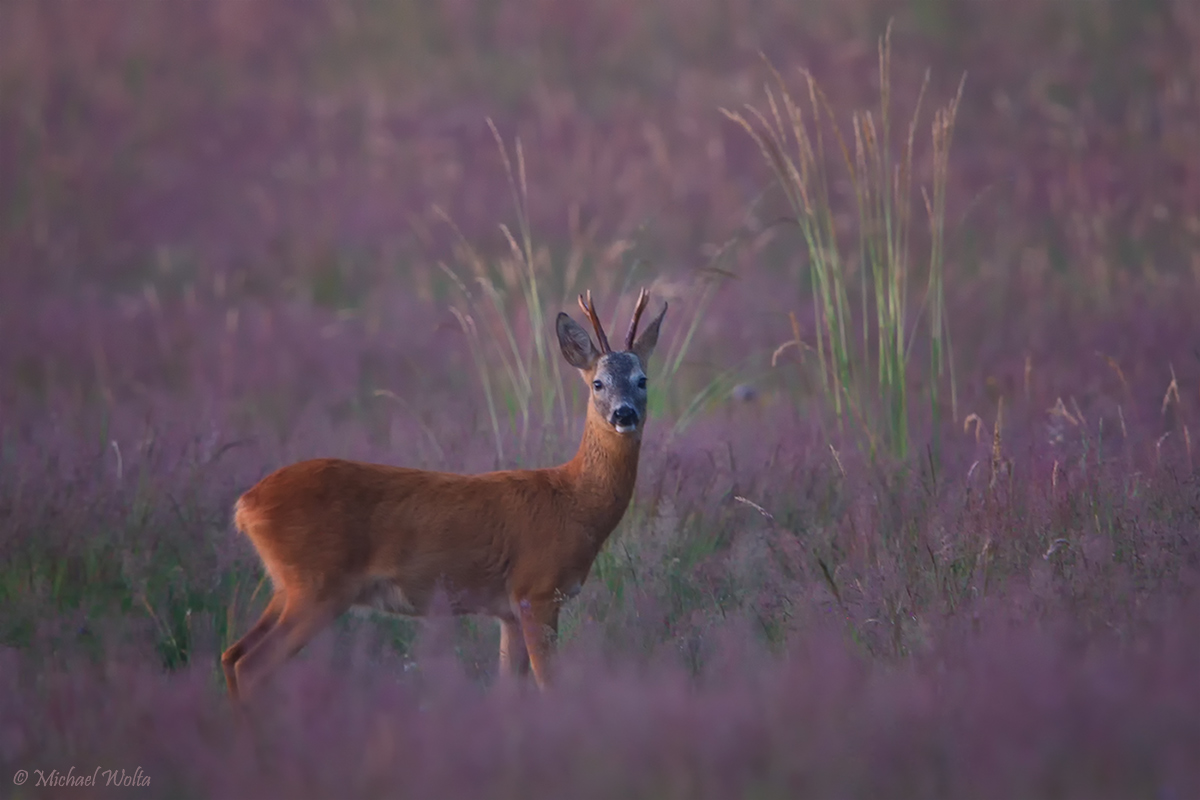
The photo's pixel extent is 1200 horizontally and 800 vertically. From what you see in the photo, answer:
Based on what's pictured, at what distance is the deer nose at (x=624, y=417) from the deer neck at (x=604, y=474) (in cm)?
26

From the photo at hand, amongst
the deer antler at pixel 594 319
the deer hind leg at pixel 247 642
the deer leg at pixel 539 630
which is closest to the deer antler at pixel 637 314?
the deer antler at pixel 594 319

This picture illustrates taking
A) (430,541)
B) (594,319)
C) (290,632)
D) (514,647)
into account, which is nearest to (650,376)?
(594,319)

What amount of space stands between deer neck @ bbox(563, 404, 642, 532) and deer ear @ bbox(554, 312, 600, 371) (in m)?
0.28

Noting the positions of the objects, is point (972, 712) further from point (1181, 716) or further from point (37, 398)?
point (37, 398)

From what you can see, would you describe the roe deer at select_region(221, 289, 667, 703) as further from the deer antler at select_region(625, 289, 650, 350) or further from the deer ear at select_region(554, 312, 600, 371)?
the deer ear at select_region(554, 312, 600, 371)

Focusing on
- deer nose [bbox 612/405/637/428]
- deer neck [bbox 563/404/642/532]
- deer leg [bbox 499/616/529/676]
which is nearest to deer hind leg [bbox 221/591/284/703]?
deer leg [bbox 499/616/529/676]

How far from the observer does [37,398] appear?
11.3 meters

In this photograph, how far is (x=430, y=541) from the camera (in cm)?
584

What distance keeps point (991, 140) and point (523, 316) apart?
7788mm

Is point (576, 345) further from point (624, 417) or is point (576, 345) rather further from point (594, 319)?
point (624, 417)

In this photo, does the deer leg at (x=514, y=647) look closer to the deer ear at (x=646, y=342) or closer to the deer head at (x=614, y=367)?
the deer head at (x=614, y=367)

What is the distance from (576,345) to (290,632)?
1784 millimetres

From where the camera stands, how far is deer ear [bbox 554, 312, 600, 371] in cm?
645

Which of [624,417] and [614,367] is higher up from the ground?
[614,367]
